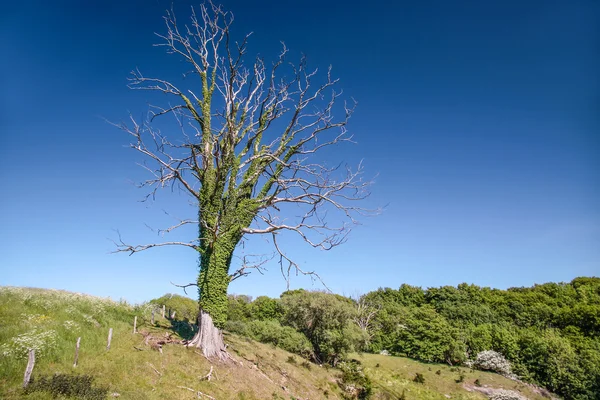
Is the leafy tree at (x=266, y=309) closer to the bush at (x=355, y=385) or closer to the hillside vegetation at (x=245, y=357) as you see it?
the hillside vegetation at (x=245, y=357)

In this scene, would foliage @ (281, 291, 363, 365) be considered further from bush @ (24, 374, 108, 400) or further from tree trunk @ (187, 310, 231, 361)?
bush @ (24, 374, 108, 400)

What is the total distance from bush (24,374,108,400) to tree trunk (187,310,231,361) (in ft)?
20.1

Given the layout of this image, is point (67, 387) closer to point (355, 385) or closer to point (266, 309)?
point (355, 385)

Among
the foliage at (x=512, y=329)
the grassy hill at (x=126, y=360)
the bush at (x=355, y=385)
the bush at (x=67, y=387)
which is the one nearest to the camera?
the bush at (x=67, y=387)

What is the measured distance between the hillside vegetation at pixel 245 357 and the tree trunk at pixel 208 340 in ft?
2.34

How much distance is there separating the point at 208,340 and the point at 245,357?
164 inches

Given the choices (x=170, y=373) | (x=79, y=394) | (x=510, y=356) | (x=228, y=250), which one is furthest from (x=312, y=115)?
(x=510, y=356)

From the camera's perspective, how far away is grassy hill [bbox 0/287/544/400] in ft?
40.8

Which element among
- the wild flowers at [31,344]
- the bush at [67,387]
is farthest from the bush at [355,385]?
the wild flowers at [31,344]

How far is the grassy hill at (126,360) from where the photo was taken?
1243cm

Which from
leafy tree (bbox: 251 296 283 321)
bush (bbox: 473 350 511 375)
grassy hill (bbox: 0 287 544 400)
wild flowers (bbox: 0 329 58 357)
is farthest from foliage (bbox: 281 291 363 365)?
leafy tree (bbox: 251 296 283 321)

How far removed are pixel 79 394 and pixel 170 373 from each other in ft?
14.3

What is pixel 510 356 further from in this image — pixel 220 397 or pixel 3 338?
pixel 3 338

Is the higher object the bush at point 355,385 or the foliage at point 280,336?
the foliage at point 280,336
